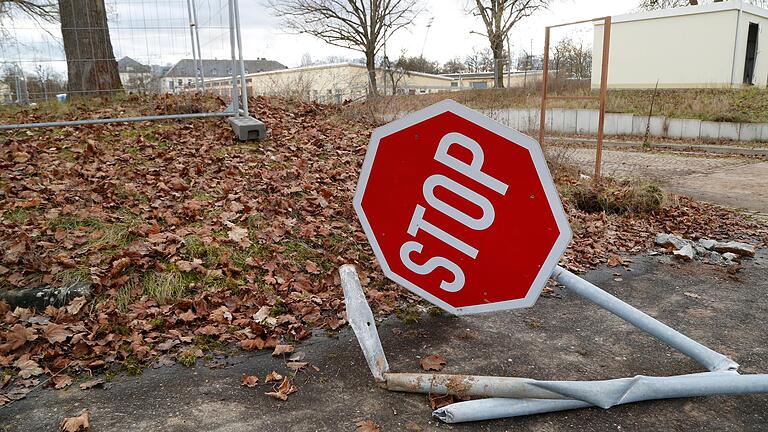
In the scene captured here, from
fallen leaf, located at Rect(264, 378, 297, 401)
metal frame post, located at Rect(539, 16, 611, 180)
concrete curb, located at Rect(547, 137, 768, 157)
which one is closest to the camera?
fallen leaf, located at Rect(264, 378, 297, 401)

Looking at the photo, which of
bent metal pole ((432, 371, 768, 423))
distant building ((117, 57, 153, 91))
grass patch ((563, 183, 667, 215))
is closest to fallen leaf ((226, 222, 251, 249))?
bent metal pole ((432, 371, 768, 423))

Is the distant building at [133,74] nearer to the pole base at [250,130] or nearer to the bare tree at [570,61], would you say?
the pole base at [250,130]

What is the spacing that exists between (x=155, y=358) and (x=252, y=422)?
991mm

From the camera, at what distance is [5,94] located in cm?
801

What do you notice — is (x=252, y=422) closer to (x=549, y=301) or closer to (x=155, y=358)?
(x=155, y=358)

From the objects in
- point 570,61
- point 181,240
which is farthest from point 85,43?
point 570,61

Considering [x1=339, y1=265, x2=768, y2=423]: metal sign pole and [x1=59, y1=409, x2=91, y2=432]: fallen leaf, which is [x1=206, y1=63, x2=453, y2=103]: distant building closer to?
[x1=59, y1=409, x2=91, y2=432]: fallen leaf

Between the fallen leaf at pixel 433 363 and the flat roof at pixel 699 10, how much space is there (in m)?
20.3

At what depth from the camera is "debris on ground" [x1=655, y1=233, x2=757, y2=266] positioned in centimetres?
504

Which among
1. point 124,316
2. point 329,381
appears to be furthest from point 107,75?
point 329,381

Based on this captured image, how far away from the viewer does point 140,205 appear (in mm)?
4945

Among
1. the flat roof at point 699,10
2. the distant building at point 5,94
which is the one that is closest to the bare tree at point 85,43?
the distant building at point 5,94

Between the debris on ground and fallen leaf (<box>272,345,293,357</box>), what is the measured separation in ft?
12.9

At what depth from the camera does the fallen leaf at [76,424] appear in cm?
245
